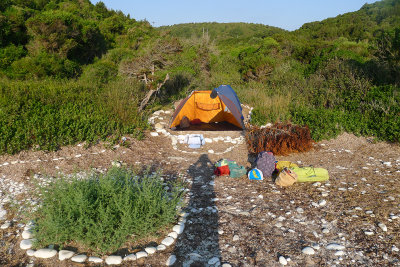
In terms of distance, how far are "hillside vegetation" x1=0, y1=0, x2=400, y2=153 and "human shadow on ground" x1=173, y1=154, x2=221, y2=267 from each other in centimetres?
331

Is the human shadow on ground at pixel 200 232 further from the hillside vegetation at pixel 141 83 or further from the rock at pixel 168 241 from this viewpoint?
the hillside vegetation at pixel 141 83

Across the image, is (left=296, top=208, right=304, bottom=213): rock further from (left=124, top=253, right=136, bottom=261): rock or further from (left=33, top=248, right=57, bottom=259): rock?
(left=33, top=248, right=57, bottom=259): rock

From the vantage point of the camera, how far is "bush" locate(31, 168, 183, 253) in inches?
115

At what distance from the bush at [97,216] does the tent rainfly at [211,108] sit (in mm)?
5166

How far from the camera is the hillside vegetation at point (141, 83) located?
6.64 meters

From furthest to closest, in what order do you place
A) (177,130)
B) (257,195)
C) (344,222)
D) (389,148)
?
(177,130) → (389,148) → (257,195) → (344,222)

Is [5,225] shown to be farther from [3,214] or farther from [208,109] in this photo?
[208,109]

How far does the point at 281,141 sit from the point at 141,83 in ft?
18.6

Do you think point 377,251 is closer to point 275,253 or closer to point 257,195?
point 275,253

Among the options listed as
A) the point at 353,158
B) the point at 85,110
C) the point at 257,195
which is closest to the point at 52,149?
the point at 85,110

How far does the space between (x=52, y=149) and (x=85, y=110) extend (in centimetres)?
148

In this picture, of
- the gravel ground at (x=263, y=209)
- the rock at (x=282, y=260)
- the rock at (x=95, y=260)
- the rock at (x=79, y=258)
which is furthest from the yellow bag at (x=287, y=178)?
the rock at (x=79, y=258)

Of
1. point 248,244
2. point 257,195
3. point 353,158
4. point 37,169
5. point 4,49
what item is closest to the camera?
point 248,244

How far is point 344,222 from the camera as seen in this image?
352 centimetres
